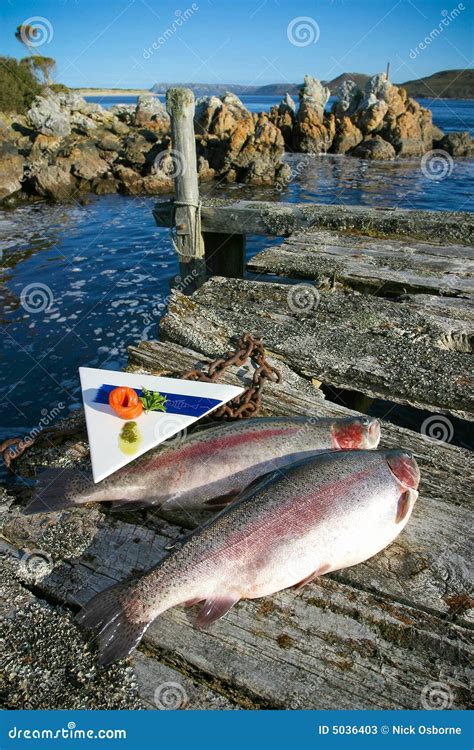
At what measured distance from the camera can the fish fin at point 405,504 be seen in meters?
3.09

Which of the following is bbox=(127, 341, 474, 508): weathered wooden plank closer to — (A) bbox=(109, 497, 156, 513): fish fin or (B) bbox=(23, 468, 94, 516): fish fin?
(A) bbox=(109, 497, 156, 513): fish fin

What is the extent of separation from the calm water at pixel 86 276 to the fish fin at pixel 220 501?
5938mm

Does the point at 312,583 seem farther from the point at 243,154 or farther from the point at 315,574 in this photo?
the point at 243,154

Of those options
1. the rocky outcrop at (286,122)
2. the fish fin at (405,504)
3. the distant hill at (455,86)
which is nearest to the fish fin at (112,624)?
the fish fin at (405,504)

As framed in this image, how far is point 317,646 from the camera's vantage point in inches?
104

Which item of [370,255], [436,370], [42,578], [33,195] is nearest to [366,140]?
[33,195]

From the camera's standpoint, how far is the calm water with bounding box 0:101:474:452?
10016mm

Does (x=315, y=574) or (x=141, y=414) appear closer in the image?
(x=315, y=574)

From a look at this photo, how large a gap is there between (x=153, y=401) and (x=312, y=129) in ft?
149

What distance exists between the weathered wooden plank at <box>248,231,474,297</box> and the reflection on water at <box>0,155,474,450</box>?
15.0ft

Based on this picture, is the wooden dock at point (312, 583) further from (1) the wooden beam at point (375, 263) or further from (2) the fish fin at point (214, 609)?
(1) the wooden beam at point (375, 263)

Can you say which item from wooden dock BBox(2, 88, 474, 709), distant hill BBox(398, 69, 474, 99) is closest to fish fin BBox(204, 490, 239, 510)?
wooden dock BBox(2, 88, 474, 709)

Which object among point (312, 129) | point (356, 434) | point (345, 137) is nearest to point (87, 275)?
point (356, 434)

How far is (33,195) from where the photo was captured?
28.6 metres
